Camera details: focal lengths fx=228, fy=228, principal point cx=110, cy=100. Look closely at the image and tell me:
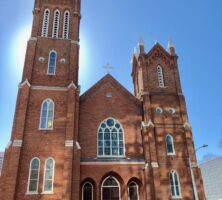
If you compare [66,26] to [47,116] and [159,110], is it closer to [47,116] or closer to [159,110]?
[47,116]

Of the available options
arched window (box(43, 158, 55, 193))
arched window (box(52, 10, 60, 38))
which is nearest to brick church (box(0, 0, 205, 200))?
arched window (box(43, 158, 55, 193))

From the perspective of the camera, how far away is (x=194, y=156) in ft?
62.0

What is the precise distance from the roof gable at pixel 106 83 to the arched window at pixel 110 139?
2.91 meters

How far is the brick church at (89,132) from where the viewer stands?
1627 cm

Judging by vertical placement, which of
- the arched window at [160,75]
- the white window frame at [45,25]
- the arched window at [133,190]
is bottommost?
the arched window at [133,190]

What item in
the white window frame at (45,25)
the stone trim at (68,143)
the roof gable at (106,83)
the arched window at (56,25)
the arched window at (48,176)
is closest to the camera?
the arched window at (48,176)

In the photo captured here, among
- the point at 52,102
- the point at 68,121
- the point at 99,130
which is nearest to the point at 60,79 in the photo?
the point at 52,102

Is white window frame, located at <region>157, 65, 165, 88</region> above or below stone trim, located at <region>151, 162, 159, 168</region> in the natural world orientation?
above

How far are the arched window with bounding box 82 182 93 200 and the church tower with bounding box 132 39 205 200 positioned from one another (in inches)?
169

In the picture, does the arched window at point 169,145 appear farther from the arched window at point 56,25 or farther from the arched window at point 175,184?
the arched window at point 56,25

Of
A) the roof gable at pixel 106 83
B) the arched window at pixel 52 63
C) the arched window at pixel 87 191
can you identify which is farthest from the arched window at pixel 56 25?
the arched window at pixel 87 191

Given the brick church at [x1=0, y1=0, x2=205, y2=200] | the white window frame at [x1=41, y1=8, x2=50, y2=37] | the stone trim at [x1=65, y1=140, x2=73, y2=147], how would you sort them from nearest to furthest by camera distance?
the brick church at [x1=0, y1=0, x2=205, y2=200]
the stone trim at [x1=65, y1=140, x2=73, y2=147]
the white window frame at [x1=41, y1=8, x2=50, y2=37]

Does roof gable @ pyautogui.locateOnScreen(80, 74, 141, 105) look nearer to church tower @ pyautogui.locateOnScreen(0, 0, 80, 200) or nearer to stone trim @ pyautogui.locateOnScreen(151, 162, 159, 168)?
church tower @ pyautogui.locateOnScreen(0, 0, 80, 200)

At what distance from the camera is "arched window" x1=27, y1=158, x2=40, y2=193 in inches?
617
